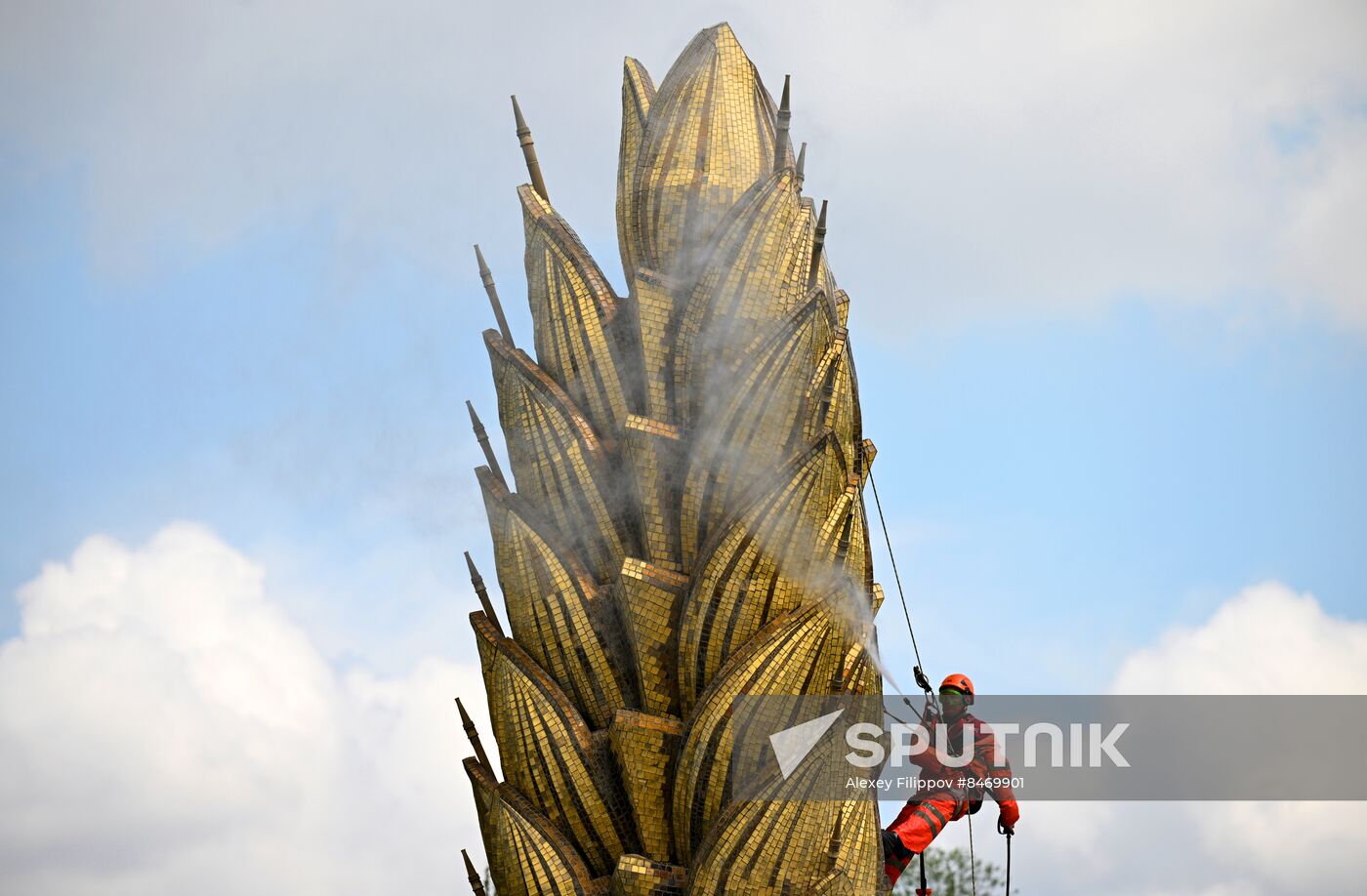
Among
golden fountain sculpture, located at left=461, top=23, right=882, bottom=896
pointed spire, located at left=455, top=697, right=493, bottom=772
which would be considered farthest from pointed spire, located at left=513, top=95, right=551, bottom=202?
pointed spire, located at left=455, top=697, right=493, bottom=772

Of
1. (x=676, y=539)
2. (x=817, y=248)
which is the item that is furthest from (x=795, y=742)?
(x=817, y=248)

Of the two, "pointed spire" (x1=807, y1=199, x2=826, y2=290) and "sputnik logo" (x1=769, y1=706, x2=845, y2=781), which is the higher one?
"pointed spire" (x1=807, y1=199, x2=826, y2=290)

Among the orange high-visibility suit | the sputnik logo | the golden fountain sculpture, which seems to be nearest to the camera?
the sputnik logo

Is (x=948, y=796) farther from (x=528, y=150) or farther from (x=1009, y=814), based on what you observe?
(x=528, y=150)

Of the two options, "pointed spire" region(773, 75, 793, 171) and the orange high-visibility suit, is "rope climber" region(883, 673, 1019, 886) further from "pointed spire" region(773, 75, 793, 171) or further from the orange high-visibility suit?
"pointed spire" region(773, 75, 793, 171)

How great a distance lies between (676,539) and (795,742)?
171 centimetres

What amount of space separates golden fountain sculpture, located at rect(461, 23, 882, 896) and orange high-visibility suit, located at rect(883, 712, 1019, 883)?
21.5 inches

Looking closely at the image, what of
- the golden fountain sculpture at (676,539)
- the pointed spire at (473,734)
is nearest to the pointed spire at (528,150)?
the golden fountain sculpture at (676,539)

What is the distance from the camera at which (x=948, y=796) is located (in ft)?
39.3

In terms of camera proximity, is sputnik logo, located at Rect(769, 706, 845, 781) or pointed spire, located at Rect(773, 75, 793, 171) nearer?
sputnik logo, located at Rect(769, 706, 845, 781)

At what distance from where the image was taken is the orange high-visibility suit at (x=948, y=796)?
11.8m

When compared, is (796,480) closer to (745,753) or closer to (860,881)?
(745,753)

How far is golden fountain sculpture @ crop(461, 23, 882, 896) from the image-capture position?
11383 mm

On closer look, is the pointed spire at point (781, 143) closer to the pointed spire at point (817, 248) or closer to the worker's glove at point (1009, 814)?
the pointed spire at point (817, 248)
